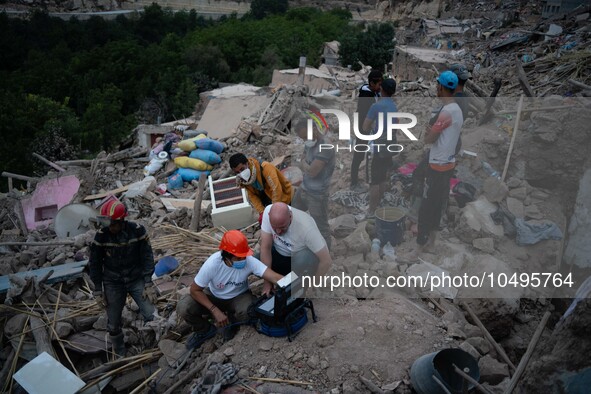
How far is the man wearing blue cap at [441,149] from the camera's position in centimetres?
454

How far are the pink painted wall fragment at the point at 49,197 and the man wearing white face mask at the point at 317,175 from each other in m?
5.85

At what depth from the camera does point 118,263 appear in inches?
177

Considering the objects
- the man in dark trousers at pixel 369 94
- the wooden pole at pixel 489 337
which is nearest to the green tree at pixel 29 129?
the man in dark trousers at pixel 369 94

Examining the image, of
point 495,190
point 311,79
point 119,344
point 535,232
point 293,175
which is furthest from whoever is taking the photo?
point 311,79

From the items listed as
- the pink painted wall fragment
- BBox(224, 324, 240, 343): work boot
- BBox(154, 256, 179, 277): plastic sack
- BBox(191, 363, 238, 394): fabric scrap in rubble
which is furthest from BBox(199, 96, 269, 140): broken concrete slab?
BBox(191, 363, 238, 394): fabric scrap in rubble

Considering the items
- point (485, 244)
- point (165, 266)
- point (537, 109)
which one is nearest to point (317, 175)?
point (485, 244)

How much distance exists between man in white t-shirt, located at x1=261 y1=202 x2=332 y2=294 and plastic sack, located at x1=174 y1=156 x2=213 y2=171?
5229 millimetres

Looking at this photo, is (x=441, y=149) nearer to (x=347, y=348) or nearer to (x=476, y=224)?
(x=476, y=224)

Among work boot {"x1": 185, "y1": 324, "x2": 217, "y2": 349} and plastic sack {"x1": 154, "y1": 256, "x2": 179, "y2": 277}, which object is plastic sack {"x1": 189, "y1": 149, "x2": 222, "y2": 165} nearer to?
plastic sack {"x1": 154, "y1": 256, "x2": 179, "y2": 277}

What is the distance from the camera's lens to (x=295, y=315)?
394 cm

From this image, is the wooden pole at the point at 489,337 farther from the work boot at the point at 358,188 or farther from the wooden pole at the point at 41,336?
the wooden pole at the point at 41,336

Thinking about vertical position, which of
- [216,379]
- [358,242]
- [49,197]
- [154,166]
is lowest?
[49,197]

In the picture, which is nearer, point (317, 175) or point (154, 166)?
point (317, 175)

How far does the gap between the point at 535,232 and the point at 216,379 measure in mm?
3980
